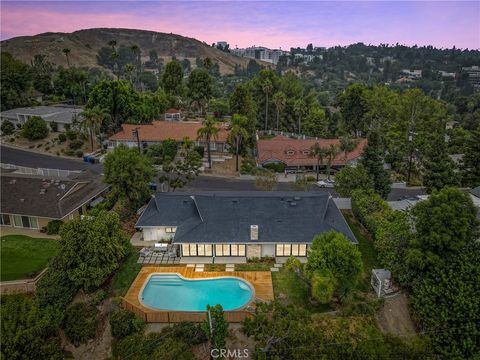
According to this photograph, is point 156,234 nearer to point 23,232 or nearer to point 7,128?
point 23,232

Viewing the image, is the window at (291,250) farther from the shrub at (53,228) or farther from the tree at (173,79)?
the tree at (173,79)

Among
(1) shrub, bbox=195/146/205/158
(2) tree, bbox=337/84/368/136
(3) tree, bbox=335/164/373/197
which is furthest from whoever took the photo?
(2) tree, bbox=337/84/368/136

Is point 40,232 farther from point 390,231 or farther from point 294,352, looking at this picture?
point 390,231

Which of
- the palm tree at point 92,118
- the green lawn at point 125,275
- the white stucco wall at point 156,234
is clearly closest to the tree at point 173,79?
the palm tree at point 92,118

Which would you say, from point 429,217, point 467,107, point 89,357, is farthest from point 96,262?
point 467,107

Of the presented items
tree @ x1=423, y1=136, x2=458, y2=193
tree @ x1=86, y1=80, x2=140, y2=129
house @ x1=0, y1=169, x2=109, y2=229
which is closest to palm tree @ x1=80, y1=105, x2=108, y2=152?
tree @ x1=86, y1=80, x2=140, y2=129

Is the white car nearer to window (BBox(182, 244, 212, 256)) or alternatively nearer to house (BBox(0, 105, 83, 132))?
window (BBox(182, 244, 212, 256))

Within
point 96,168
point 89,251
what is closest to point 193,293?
point 89,251
